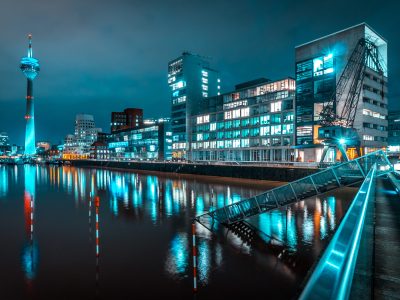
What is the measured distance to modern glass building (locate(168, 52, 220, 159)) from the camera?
135500mm

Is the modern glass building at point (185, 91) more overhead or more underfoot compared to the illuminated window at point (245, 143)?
more overhead

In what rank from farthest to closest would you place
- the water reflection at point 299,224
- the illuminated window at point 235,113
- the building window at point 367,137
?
the illuminated window at point 235,113
the building window at point 367,137
the water reflection at point 299,224

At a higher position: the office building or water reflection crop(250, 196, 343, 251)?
the office building

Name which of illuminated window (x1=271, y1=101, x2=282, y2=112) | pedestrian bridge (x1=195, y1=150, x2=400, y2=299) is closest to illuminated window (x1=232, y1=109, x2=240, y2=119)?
illuminated window (x1=271, y1=101, x2=282, y2=112)

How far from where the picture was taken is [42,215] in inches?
1100

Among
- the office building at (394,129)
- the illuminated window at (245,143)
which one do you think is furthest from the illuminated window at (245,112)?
the office building at (394,129)

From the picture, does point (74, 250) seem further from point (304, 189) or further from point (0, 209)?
point (0, 209)

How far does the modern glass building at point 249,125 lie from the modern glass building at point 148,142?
34.5 metres

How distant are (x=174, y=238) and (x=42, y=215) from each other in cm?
1597

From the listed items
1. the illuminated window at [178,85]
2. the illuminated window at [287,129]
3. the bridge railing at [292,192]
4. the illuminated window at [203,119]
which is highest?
the illuminated window at [178,85]

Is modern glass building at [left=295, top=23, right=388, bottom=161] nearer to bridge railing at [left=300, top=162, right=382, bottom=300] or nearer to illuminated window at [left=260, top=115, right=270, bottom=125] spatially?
illuminated window at [left=260, top=115, right=270, bottom=125]

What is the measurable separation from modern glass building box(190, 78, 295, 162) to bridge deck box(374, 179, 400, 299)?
3098 inches

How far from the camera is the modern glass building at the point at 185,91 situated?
136 metres

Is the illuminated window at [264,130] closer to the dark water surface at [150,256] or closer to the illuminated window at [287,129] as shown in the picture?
the illuminated window at [287,129]
